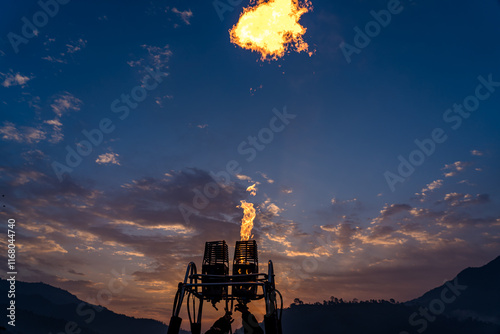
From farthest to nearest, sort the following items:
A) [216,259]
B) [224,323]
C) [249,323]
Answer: [216,259], [224,323], [249,323]

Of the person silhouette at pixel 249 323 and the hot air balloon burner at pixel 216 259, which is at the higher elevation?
the hot air balloon burner at pixel 216 259

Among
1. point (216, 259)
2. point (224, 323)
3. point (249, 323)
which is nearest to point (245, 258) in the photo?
point (216, 259)

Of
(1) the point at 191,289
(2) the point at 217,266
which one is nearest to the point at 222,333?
(1) the point at 191,289

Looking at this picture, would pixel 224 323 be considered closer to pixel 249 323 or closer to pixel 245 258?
pixel 249 323

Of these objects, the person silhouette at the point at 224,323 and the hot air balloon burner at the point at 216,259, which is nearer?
the person silhouette at the point at 224,323

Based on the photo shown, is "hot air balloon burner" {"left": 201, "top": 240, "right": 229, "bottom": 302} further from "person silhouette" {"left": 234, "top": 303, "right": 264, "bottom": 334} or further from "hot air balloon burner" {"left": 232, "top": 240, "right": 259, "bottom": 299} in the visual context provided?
"person silhouette" {"left": 234, "top": 303, "right": 264, "bottom": 334}

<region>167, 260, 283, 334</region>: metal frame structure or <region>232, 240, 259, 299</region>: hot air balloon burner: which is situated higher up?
<region>232, 240, 259, 299</region>: hot air balloon burner

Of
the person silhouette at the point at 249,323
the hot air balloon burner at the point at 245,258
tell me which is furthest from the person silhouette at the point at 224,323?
the hot air balloon burner at the point at 245,258

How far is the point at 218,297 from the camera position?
14.4 m

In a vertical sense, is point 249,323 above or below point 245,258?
below

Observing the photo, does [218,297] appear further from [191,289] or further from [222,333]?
[222,333]

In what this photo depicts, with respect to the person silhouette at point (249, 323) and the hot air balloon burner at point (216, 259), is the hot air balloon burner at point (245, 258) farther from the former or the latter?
the person silhouette at point (249, 323)

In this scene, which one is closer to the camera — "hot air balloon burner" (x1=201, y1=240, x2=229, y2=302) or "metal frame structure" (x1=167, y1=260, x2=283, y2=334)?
"metal frame structure" (x1=167, y1=260, x2=283, y2=334)

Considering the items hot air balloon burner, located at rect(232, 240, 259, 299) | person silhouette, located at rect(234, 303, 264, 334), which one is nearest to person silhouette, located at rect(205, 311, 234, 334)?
person silhouette, located at rect(234, 303, 264, 334)
